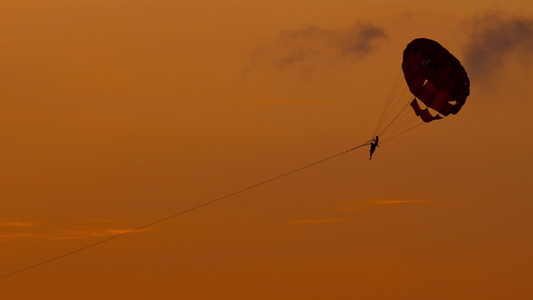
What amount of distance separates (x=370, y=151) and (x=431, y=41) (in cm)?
957

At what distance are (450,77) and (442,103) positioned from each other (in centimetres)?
270

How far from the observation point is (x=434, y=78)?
521ft

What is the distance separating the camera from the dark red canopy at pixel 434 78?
157500mm

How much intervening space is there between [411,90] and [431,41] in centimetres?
427

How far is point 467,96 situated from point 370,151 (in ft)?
27.7

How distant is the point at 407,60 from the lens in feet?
Result: 527

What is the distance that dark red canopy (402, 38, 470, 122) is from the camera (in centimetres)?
15750

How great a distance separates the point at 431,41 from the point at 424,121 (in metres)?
6.14

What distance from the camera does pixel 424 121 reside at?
16012cm

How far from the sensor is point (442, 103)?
522 feet

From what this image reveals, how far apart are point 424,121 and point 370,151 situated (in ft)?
17.7

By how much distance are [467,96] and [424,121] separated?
3.96 metres

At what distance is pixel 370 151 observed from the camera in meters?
158

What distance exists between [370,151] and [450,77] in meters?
8.11
